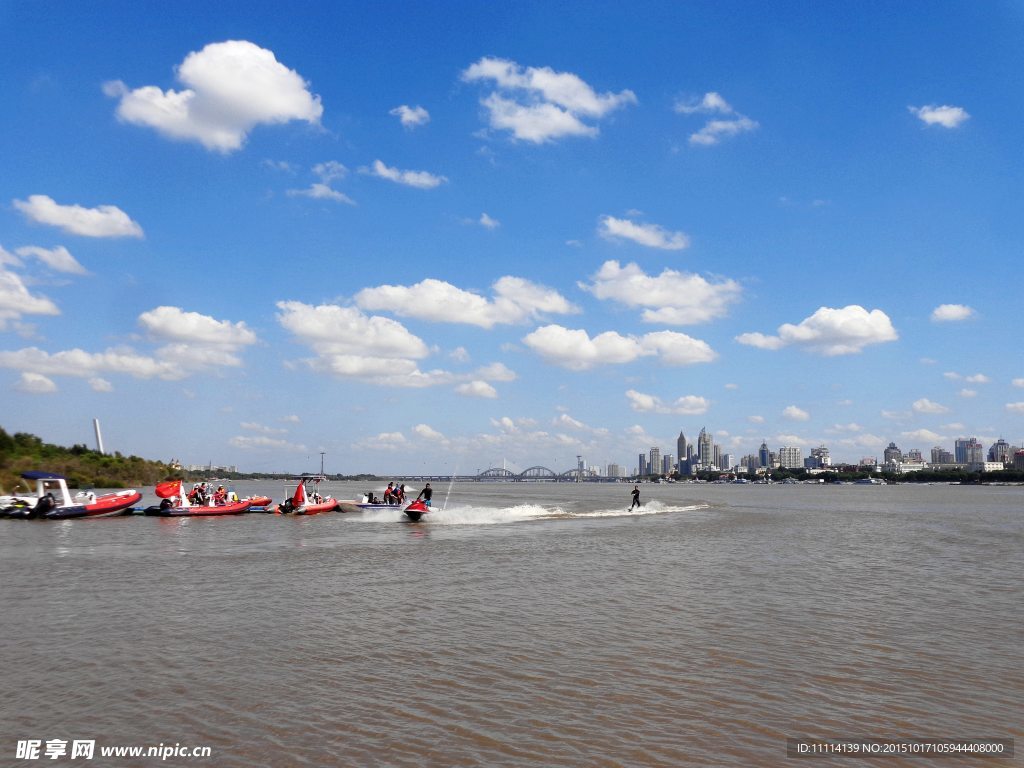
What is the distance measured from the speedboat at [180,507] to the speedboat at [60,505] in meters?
1.59

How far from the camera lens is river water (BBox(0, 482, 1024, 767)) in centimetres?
917

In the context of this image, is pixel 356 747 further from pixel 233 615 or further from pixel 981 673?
pixel 981 673

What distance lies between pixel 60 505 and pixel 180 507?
775 cm

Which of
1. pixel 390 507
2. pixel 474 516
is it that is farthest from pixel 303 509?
pixel 474 516

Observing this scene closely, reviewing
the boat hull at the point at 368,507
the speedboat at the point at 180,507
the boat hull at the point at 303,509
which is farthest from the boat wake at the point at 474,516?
the speedboat at the point at 180,507

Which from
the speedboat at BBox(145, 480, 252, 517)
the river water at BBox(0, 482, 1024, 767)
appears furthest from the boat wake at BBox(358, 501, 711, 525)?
the river water at BBox(0, 482, 1024, 767)

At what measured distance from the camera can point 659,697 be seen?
10680 millimetres

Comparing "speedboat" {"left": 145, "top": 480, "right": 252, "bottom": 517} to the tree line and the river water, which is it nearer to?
the river water

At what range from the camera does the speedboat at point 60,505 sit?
49281mm

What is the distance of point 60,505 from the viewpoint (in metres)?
49.8

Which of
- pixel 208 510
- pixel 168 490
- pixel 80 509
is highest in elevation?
pixel 168 490

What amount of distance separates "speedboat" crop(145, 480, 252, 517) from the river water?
79.2ft

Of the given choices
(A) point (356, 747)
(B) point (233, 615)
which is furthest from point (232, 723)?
(B) point (233, 615)

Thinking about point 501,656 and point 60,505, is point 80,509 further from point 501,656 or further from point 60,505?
point 501,656
